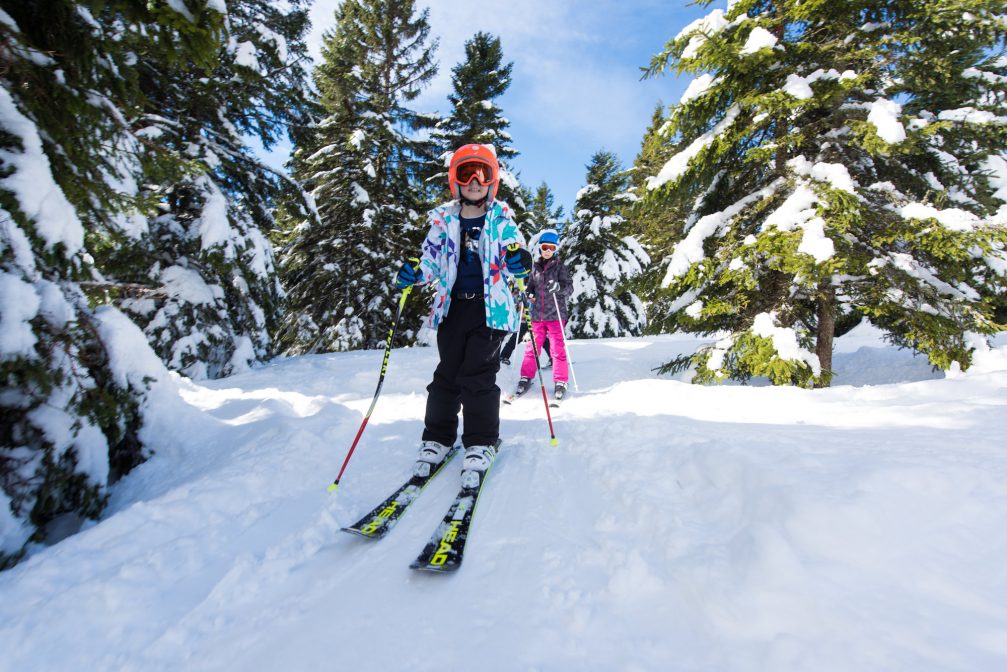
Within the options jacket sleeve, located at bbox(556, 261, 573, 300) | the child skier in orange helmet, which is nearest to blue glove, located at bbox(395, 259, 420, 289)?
the child skier in orange helmet

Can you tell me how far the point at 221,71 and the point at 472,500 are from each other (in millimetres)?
9819

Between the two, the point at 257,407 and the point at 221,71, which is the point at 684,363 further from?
the point at 221,71

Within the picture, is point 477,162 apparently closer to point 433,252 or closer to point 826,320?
point 433,252

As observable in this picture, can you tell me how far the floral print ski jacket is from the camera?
3.36 metres

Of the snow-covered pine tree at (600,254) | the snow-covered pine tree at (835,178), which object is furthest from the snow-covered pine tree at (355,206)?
the snow-covered pine tree at (835,178)

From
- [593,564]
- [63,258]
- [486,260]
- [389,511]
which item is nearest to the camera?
[593,564]

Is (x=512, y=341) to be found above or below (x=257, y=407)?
above

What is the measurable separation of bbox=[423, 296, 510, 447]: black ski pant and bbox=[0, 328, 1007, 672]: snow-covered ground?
0.40m

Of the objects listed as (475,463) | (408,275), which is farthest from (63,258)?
(475,463)

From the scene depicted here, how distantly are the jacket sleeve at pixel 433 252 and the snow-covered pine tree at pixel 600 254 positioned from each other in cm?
1473

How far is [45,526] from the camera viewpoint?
2271 millimetres

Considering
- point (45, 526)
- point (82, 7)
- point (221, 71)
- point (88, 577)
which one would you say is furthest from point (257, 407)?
point (221, 71)

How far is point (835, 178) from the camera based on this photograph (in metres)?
5.07

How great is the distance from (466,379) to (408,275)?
1052 mm
